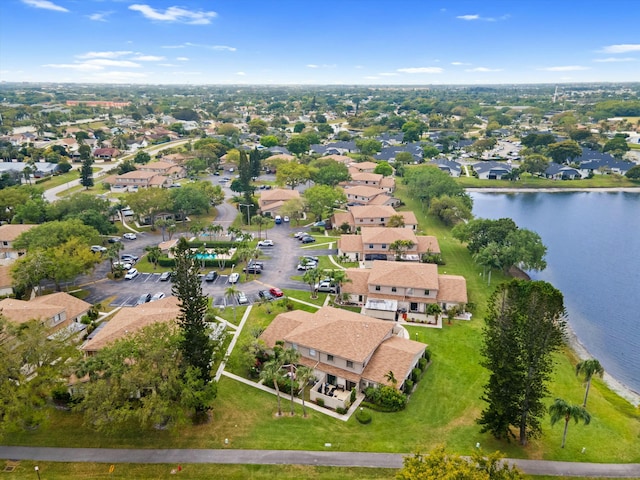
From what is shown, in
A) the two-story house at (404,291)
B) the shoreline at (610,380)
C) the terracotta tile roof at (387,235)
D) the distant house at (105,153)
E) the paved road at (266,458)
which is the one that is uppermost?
the distant house at (105,153)

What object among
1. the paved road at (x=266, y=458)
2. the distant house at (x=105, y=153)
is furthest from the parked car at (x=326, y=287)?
the distant house at (x=105, y=153)

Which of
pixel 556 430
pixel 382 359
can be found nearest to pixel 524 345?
pixel 556 430

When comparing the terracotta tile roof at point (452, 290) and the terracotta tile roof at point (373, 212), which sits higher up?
the terracotta tile roof at point (373, 212)

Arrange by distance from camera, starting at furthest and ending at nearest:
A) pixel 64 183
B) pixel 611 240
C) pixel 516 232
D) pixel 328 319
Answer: pixel 64 183 < pixel 611 240 < pixel 516 232 < pixel 328 319

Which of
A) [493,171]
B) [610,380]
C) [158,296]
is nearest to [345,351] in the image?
[610,380]

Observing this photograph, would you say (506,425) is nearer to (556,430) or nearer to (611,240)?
(556,430)

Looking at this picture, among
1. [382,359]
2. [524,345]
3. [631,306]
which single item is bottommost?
[631,306]

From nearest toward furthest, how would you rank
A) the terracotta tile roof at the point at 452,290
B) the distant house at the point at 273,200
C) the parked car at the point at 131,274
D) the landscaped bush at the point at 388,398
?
1. the landscaped bush at the point at 388,398
2. the terracotta tile roof at the point at 452,290
3. the parked car at the point at 131,274
4. the distant house at the point at 273,200

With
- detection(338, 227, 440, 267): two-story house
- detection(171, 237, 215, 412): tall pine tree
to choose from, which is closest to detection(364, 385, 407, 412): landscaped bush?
detection(171, 237, 215, 412): tall pine tree

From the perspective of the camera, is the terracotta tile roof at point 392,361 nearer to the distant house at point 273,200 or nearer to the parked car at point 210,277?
the parked car at point 210,277
